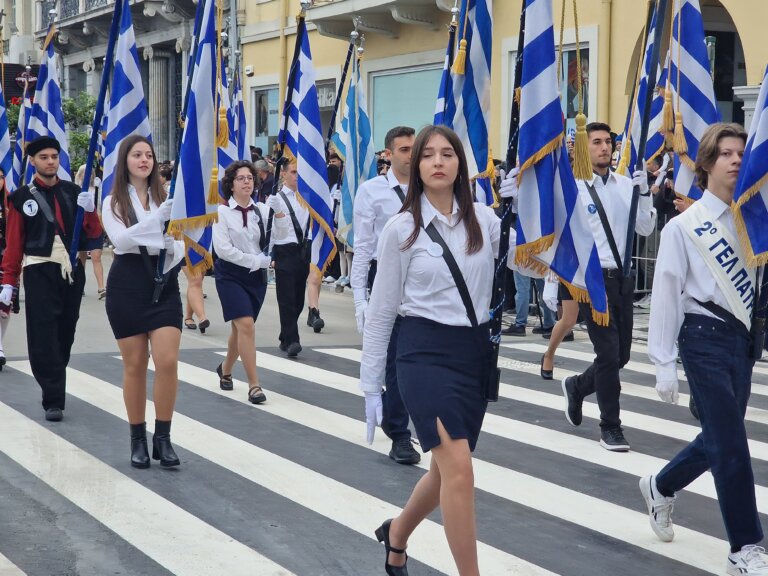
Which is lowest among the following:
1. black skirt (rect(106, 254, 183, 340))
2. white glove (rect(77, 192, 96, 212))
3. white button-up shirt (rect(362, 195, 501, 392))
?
black skirt (rect(106, 254, 183, 340))

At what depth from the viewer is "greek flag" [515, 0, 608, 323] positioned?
5840 mm

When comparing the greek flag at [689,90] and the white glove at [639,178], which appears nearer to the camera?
the white glove at [639,178]

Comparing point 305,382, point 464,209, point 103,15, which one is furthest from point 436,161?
point 103,15

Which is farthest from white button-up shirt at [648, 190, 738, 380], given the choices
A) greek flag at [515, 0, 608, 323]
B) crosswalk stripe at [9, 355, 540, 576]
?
crosswalk stripe at [9, 355, 540, 576]

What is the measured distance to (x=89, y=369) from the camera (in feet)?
37.3

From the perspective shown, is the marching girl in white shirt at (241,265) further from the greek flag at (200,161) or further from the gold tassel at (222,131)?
the gold tassel at (222,131)

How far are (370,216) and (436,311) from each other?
313 cm

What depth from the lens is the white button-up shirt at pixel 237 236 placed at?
398 inches

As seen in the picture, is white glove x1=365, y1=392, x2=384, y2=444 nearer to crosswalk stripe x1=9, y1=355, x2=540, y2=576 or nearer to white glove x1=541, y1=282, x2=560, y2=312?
crosswalk stripe x1=9, y1=355, x2=540, y2=576

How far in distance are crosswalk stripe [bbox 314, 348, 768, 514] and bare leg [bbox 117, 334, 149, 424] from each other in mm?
2528

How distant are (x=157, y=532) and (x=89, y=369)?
5609mm

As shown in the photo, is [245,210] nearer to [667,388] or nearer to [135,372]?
[135,372]

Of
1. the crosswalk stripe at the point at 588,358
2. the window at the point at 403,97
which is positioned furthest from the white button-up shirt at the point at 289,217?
the window at the point at 403,97

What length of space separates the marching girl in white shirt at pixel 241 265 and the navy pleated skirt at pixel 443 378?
4837 mm
